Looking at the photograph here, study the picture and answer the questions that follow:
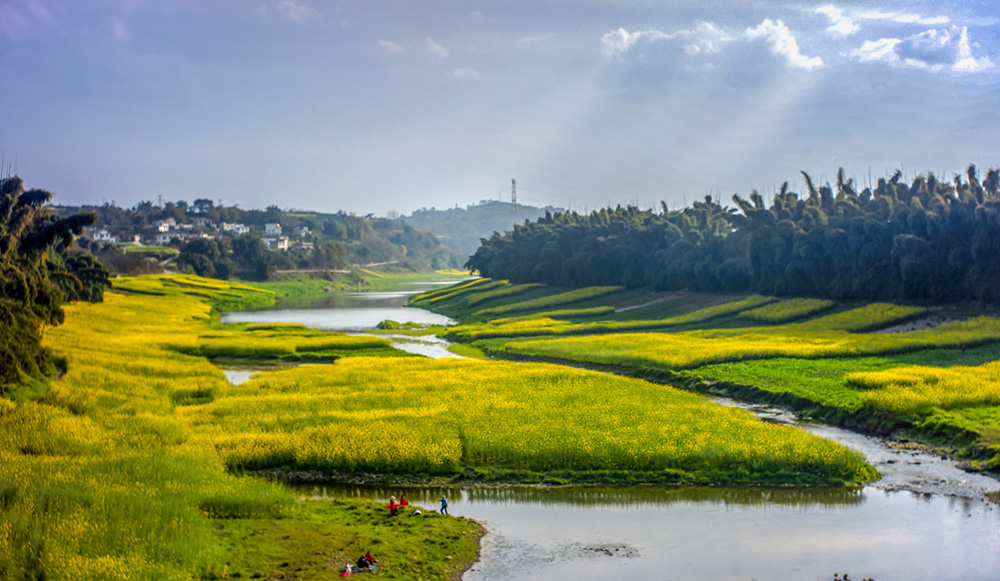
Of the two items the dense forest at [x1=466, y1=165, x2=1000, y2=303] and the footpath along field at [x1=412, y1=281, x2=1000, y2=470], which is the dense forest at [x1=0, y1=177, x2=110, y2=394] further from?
the dense forest at [x1=466, y1=165, x2=1000, y2=303]

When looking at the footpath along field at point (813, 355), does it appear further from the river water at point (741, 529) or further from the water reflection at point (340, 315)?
the water reflection at point (340, 315)

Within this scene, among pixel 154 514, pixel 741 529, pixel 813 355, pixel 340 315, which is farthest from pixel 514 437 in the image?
pixel 340 315

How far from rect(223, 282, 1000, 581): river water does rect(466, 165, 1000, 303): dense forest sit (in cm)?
3333

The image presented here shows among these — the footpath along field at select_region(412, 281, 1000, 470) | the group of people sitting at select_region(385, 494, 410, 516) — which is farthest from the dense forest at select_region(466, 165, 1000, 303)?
the group of people sitting at select_region(385, 494, 410, 516)

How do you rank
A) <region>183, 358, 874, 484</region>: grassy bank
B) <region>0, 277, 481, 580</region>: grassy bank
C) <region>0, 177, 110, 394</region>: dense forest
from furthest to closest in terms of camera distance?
<region>0, 177, 110, 394</region>: dense forest, <region>183, 358, 874, 484</region>: grassy bank, <region>0, 277, 481, 580</region>: grassy bank

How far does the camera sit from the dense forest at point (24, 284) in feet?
94.7

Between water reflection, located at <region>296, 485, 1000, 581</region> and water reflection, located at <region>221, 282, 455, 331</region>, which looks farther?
water reflection, located at <region>221, 282, 455, 331</region>

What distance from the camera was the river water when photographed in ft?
51.4

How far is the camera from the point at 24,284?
33.2 m

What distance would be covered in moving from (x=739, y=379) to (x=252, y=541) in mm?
25615

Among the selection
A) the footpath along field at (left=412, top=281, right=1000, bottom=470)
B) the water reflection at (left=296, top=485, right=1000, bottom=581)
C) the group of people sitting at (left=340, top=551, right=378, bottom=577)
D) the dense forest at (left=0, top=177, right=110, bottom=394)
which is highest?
the dense forest at (left=0, top=177, right=110, bottom=394)

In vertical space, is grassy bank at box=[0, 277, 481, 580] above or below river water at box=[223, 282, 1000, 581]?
above

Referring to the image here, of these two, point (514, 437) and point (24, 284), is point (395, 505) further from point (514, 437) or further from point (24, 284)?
point (24, 284)

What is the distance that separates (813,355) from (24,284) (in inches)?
1477
